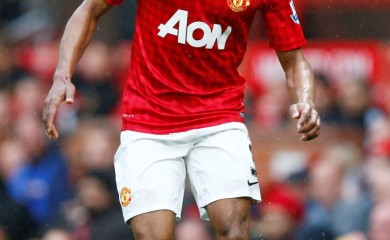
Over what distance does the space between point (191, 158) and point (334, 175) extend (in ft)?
10.3

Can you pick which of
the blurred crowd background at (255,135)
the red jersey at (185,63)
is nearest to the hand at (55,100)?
the red jersey at (185,63)

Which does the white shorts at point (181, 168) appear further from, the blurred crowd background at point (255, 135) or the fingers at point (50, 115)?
the blurred crowd background at point (255, 135)

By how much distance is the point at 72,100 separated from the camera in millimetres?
6801

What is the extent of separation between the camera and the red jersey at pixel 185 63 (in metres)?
7.06

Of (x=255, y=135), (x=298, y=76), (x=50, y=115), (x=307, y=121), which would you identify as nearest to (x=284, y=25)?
(x=298, y=76)

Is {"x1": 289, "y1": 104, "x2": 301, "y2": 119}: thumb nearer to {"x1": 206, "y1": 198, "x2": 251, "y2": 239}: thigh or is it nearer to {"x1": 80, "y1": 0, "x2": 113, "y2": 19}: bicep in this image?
{"x1": 206, "y1": 198, "x2": 251, "y2": 239}: thigh

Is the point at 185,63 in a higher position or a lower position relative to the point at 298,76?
higher

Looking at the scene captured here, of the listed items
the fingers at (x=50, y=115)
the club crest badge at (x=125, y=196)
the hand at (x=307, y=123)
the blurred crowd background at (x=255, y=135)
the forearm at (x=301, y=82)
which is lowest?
the blurred crowd background at (x=255, y=135)

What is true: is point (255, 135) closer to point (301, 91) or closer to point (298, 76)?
point (298, 76)

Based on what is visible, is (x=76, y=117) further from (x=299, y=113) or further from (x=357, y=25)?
(x=299, y=113)

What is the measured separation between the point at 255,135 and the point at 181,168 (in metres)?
4.76

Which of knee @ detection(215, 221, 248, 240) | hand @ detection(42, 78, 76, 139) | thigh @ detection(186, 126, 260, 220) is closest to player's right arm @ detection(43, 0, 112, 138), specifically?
A: hand @ detection(42, 78, 76, 139)

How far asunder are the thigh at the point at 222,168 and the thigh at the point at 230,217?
3cm

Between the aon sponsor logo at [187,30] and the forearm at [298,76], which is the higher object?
the aon sponsor logo at [187,30]
